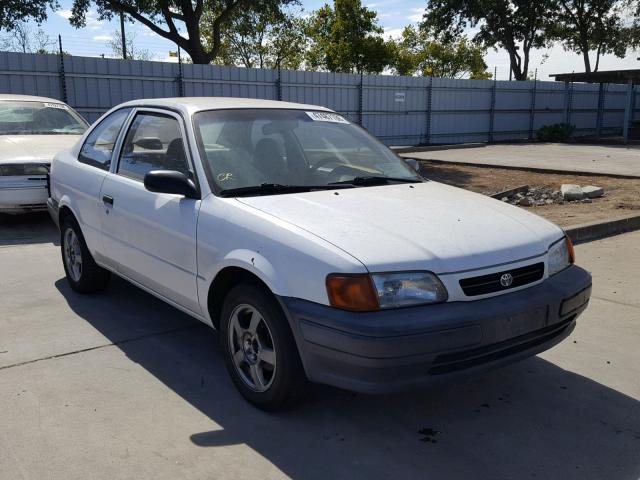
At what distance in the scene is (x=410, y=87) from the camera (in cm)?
2206

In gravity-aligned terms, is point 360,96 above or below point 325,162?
above

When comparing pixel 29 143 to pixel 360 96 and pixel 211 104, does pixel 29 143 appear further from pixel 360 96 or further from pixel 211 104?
pixel 360 96

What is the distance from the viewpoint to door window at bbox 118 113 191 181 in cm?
394

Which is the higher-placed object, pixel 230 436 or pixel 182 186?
pixel 182 186

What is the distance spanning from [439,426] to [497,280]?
791mm

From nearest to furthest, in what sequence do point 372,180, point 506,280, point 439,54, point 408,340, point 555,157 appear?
point 408,340, point 506,280, point 372,180, point 555,157, point 439,54

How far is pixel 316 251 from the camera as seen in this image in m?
2.85

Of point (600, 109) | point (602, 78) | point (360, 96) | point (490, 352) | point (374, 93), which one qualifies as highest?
point (602, 78)

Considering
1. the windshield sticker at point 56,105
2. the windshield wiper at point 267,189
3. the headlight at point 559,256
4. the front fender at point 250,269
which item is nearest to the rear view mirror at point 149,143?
the windshield wiper at point 267,189

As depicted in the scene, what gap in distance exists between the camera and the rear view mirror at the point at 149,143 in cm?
417

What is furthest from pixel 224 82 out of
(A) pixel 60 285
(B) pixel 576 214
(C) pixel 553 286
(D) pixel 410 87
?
(C) pixel 553 286

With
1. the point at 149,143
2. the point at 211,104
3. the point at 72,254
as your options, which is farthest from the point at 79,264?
the point at 211,104

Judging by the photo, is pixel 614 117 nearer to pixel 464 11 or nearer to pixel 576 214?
pixel 464 11

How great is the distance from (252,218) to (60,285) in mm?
3047
